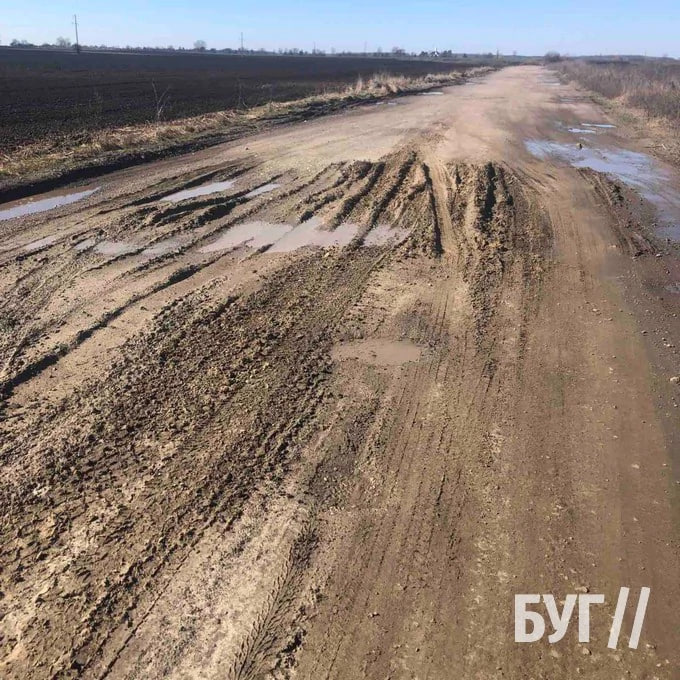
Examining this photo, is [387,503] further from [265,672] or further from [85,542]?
[85,542]

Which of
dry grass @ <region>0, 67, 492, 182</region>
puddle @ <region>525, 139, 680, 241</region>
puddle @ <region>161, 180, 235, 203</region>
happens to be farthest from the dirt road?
dry grass @ <region>0, 67, 492, 182</region>

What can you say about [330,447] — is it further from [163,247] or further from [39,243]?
[39,243]

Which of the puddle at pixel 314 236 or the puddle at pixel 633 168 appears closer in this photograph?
the puddle at pixel 314 236

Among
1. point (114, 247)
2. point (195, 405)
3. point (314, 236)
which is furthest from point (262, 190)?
point (195, 405)

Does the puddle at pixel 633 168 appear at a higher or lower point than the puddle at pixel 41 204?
higher

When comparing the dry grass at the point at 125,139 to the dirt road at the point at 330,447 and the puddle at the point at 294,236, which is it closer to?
the dirt road at the point at 330,447

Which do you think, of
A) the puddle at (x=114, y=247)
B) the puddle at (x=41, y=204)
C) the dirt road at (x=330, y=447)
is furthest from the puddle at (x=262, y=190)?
the puddle at (x=114, y=247)
